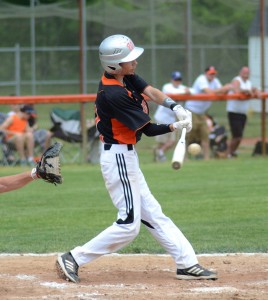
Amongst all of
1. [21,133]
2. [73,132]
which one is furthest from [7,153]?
[73,132]

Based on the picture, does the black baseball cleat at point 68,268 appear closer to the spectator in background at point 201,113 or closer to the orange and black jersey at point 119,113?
the orange and black jersey at point 119,113

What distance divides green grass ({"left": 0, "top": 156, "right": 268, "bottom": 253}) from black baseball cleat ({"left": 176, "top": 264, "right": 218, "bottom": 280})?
4.35ft

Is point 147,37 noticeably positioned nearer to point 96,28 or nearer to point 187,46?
point 96,28

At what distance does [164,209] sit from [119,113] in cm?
456

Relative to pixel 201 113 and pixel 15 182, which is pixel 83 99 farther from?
pixel 15 182

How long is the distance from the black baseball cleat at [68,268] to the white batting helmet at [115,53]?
1.49 m

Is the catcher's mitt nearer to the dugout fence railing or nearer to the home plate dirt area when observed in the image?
the home plate dirt area

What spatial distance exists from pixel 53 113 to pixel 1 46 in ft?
18.7

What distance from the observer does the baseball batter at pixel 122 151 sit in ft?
22.1

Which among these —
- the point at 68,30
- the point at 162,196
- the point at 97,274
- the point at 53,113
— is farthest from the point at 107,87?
the point at 68,30

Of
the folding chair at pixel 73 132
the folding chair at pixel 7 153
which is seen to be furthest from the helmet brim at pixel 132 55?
the folding chair at pixel 73 132

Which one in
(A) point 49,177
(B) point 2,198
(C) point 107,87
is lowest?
(B) point 2,198

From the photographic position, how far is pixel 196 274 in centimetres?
707

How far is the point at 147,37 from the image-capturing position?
2188 cm
